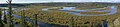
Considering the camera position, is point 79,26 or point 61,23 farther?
point 61,23

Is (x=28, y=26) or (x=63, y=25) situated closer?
(x=28, y=26)

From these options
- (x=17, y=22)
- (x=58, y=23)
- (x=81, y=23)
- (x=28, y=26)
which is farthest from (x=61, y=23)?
(x=28, y=26)

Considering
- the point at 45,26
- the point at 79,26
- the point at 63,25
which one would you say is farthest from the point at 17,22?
the point at 79,26

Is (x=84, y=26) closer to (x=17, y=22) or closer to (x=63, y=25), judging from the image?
(x=63, y=25)

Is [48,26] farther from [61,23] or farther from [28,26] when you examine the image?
[28,26]

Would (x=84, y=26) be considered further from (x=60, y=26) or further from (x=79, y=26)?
(x=60, y=26)

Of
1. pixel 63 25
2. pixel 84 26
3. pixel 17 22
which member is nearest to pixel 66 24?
pixel 63 25

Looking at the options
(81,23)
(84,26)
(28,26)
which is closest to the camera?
(28,26)

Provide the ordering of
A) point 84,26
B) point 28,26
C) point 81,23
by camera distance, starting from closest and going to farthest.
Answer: point 28,26, point 84,26, point 81,23
